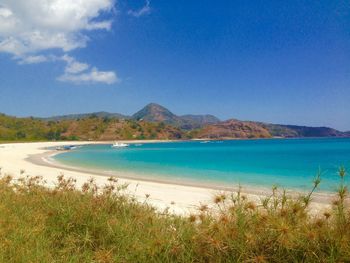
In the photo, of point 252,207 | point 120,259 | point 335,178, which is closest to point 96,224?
point 120,259

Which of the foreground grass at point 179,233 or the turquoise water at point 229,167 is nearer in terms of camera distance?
the foreground grass at point 179,233

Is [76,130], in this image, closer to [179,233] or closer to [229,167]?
[229,167]

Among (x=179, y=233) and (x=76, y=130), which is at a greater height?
(x=76, y=130)

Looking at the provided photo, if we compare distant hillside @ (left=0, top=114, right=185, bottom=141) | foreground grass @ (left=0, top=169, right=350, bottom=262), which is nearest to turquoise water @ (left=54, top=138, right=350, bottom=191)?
foreground grass @ (left=0, top=169, right=350, bottom=262)

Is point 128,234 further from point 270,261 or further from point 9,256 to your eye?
point 270,261

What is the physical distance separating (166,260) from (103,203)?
232cm

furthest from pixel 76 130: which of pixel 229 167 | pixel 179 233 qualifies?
pixel 179 233

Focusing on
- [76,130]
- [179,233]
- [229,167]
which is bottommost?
[229,167]

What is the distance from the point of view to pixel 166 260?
4129 mm

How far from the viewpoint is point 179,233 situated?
15.2 ft

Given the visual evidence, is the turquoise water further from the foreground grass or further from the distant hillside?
the distant hillside

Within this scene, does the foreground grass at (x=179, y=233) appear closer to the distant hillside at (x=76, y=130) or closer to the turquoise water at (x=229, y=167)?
the turquoise water at (x=229, y=167)

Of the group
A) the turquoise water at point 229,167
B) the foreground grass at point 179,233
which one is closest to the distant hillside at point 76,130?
the turquoise water at point 229,167

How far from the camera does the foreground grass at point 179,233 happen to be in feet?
11.8
